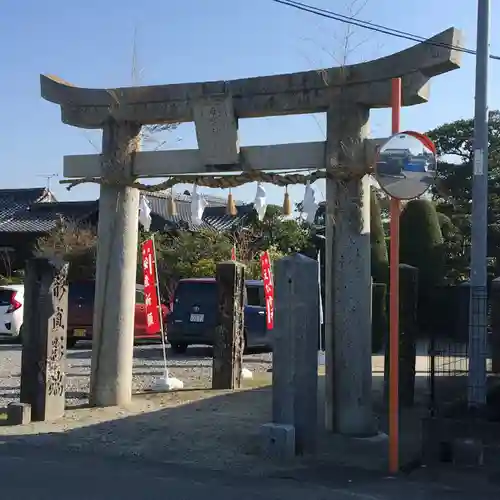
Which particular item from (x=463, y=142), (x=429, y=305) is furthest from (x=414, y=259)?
(x=429, y=305)

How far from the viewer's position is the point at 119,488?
6426 mm

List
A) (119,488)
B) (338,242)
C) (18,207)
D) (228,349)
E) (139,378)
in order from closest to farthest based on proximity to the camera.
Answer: (119,488) → (338,242) → (228,349) → (139,378) → (18,207)

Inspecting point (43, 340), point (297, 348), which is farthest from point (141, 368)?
point (297, 348)

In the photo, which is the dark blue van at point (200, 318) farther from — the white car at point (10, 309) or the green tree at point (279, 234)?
the green tree at point (279, 234)

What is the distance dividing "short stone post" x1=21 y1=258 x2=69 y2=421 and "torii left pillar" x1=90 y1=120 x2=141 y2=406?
75 cm

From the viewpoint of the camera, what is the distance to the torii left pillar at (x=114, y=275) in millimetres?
10383

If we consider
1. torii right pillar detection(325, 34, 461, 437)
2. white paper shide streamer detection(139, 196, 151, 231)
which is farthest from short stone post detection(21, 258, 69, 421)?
torii right pillar detection(325, 34, 461, 437)

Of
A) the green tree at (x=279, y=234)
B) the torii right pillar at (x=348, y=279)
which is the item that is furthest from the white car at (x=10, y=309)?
the torii right pillar at (x=348, y=279)

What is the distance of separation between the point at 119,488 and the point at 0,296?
56.3 feet

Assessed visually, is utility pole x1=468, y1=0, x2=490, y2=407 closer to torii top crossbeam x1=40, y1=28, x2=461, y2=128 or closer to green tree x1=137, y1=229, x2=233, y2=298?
torii top crossbeam x1=40, y1=28, x2=461, y2=128

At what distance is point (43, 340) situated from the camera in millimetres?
9523

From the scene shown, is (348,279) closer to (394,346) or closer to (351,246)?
(351,246)

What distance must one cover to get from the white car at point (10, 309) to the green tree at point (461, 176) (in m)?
12.9

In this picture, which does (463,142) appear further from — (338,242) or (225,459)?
(225,459)
